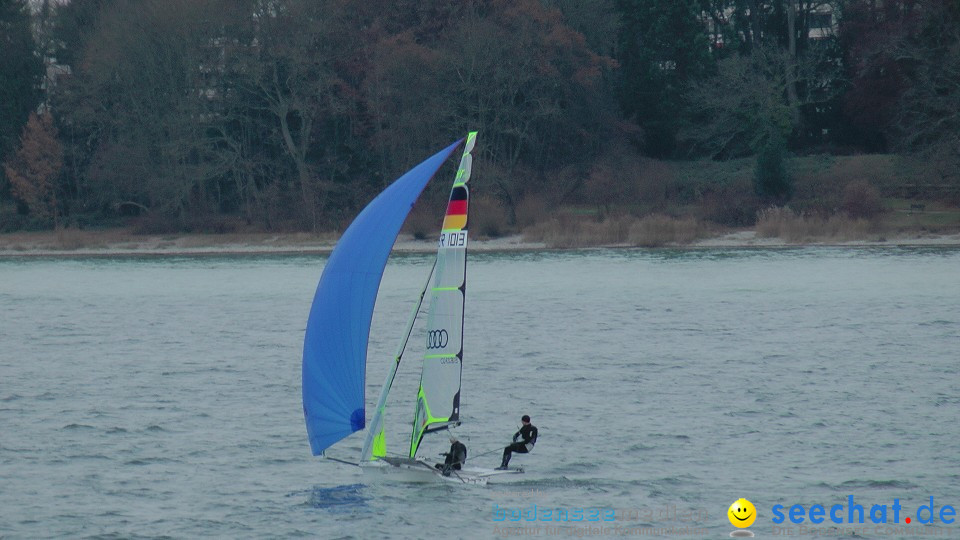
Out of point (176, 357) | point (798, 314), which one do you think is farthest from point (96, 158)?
point (798, 314)

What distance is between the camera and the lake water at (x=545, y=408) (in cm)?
1591

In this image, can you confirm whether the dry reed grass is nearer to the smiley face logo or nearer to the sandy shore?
the sandy shore

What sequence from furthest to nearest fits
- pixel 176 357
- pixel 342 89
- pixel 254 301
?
pixel 342 89 < pixel 254 301 < pixel 176 357

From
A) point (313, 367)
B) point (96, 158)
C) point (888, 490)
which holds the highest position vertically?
point (96, 158)

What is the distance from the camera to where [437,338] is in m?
15.2

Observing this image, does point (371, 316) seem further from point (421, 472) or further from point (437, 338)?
point (421, 472)

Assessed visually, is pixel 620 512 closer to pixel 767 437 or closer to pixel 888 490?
pixel 888 490

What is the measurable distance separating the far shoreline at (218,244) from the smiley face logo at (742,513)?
36.3 meters

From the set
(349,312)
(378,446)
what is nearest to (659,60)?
(378,446)

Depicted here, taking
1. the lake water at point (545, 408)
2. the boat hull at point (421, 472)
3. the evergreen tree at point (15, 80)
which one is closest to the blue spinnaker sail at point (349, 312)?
the boat hull at point (421, 472)

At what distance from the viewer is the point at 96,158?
6175cm

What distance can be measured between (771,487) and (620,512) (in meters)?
2.29

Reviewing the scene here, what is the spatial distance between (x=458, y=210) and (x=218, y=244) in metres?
44.2

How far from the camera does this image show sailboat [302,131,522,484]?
49.2 ft
